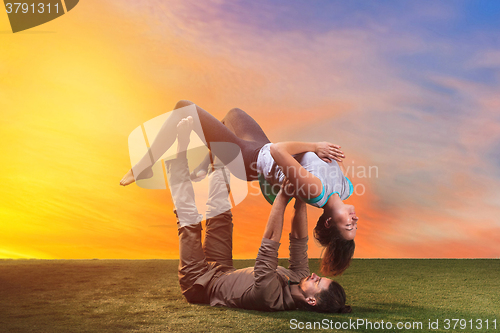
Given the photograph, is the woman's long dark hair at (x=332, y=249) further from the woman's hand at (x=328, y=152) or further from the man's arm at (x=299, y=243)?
the woman's hand at (x=328, y=152)

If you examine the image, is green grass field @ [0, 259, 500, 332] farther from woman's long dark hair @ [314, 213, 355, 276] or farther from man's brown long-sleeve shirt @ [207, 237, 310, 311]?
woman's long dark hair @ [314, 213, 355, 276]

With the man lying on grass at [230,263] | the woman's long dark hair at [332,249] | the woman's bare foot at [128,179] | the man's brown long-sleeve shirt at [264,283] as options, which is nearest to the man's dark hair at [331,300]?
the man lying on grass at [230,263]

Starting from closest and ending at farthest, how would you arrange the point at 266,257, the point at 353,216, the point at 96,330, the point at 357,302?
the point at 96,330
the point at 266,257
the point at 353,216
the point at 357,302

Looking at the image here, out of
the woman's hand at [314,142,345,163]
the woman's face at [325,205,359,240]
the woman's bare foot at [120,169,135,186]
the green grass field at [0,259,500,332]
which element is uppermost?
the woman's hand at [314,142,345,163]

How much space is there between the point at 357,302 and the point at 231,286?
2.81 feet

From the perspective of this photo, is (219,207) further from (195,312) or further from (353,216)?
(353,216)

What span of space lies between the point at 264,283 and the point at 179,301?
2.43 feet

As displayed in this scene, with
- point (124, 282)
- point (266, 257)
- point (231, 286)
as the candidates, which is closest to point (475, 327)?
point (266, 257)

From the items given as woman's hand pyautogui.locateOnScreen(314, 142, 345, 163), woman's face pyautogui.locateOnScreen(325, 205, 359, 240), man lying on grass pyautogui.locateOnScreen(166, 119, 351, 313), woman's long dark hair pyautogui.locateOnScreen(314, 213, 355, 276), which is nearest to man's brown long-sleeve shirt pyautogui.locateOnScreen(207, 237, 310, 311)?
man lying on grass pyautogui.locateOnScreen(166, 119, 351, 313)

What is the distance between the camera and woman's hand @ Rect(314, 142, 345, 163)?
7.48 ft

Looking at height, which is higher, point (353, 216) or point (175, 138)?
point (175, 138)

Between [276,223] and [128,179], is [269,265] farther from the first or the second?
[128,179]

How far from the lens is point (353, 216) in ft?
7.17

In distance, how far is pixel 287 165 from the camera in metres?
2.08
